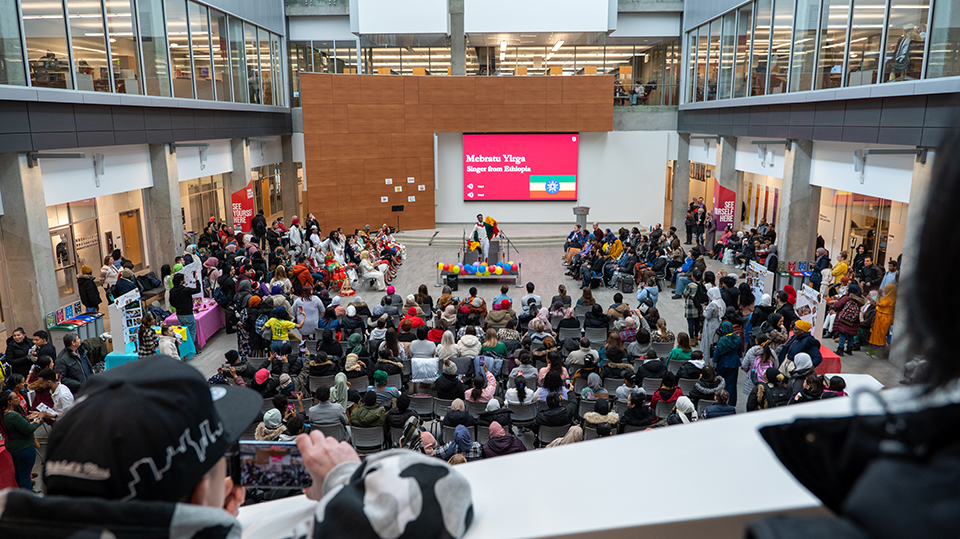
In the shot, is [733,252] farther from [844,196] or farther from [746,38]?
[746,38]

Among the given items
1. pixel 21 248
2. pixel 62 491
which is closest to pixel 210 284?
pixel 21 248

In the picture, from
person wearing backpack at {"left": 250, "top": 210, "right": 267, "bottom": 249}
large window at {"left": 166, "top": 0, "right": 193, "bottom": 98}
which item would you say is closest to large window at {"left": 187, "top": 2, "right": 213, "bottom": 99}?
large window at {"left": 166, "top": 0, "right": 193, "bottom": 98}

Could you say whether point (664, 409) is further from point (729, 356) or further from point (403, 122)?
point (403, 122)

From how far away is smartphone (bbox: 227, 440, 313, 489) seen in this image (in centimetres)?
159

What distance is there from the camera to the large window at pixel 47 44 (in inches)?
448

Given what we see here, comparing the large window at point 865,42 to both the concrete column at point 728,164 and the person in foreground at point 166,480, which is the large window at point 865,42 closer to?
the concrete column at point 728,164

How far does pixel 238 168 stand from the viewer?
2253cm

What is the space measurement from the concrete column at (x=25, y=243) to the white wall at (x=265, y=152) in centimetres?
1197

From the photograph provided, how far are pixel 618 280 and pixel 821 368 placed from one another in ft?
24.5

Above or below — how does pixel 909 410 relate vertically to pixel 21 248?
above

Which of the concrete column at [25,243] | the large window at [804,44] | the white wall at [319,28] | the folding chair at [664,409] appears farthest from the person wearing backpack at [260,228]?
the folding chair at [664,409]

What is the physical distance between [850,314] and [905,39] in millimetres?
4799

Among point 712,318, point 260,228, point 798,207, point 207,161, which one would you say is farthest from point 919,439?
point 207,161

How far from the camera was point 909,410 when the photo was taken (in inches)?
29.5
